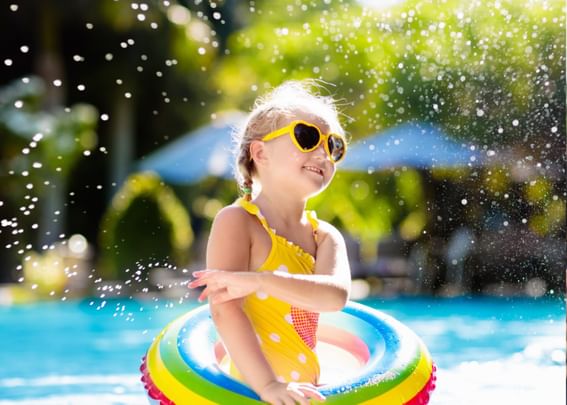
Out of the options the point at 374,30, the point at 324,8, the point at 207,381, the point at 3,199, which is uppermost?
the point at 324,8

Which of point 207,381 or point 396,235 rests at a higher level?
point 396,235

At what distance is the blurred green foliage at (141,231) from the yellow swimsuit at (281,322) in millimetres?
9060

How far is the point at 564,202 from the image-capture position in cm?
1226

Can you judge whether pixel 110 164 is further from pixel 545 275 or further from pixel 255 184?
pixel 255 184

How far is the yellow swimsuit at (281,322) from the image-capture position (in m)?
2.79

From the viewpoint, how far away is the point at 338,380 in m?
2.96

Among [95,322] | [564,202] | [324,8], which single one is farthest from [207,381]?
[324,8]

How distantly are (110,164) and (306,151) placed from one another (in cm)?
1578

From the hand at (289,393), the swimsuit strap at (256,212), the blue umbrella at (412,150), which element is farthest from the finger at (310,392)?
the blue umbrella at (412,150)

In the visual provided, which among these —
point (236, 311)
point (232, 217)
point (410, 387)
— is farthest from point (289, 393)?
point (232, 217)

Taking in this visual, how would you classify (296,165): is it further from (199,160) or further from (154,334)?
(199,160)

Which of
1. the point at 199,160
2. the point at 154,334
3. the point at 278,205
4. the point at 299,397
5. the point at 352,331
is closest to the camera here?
the point at 299,397

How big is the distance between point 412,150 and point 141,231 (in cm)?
372

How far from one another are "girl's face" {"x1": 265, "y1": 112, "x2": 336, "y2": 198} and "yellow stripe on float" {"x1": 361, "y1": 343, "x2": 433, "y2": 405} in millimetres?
632
